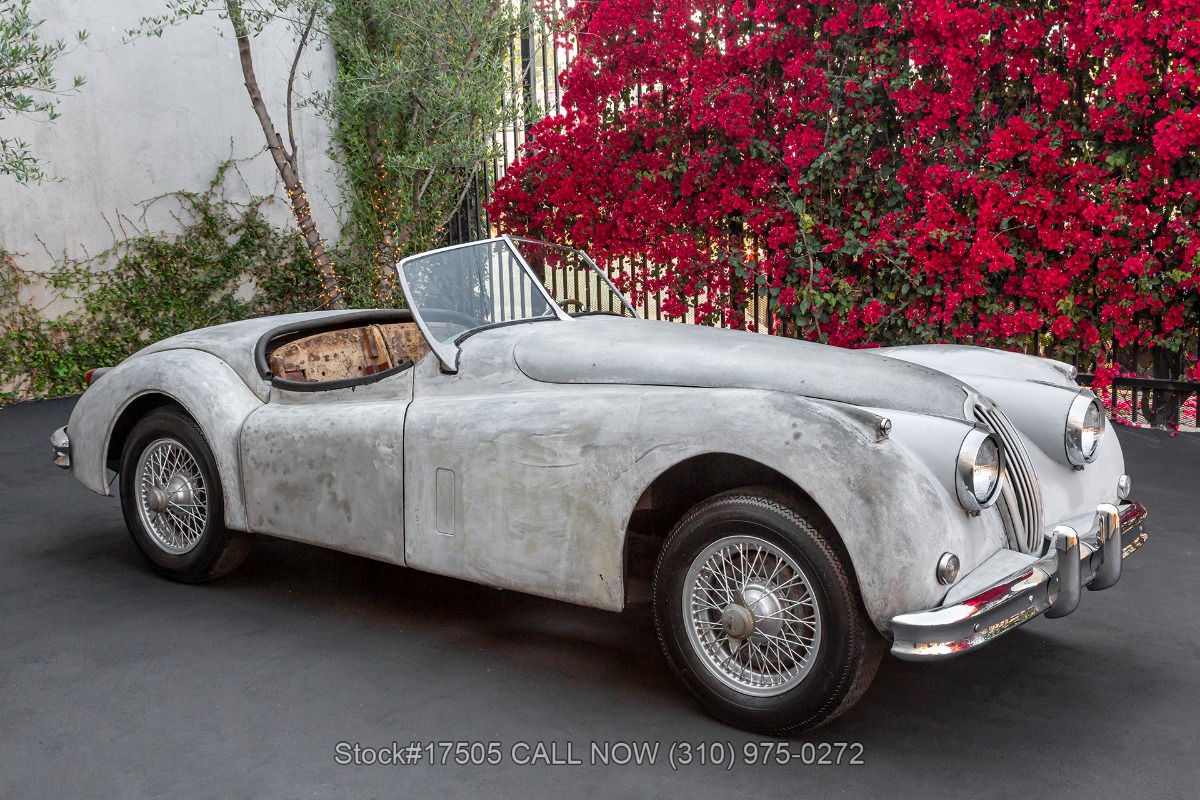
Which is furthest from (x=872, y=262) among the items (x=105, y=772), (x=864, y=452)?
(x=105, y=772)

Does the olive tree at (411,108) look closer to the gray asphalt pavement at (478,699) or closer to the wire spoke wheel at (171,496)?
the wire spoke wheel at (171,496)

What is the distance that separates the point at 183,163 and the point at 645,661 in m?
8.62

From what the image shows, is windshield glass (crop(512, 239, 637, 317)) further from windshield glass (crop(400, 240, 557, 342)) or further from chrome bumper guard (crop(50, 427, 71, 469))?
chrome bumper guard (crop(50, 427, 71, 469))

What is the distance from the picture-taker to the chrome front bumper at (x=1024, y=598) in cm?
250

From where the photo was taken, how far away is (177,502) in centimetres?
418

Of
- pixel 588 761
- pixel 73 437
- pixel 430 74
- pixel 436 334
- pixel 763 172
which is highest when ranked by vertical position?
pixel 430 74

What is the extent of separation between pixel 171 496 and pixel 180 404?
0.39m

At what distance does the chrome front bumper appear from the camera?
8.20ft

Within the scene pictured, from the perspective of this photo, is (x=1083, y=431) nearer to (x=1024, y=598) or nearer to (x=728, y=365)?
(x=1024, y=598)

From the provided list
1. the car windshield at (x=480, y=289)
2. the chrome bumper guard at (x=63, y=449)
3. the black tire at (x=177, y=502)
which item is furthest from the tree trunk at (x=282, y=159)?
the car windshield at (x=480, y=289)

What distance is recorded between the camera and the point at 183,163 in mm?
10086

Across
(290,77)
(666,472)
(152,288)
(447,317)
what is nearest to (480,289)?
(447,317)

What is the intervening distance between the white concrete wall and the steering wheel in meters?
6.75

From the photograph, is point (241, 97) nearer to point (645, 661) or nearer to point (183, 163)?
point (183, 163)
